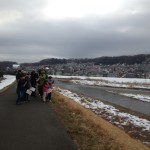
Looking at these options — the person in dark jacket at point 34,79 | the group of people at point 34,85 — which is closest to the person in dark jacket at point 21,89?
the group of people at point 34,85

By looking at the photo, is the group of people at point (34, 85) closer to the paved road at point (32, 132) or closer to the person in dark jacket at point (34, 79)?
the person in dark jacket at point (34, 79)

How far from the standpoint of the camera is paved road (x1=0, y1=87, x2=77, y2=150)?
9040 millimetres

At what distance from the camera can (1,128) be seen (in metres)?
11.3

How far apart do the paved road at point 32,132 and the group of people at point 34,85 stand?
447cm

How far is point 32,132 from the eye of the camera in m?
10.8

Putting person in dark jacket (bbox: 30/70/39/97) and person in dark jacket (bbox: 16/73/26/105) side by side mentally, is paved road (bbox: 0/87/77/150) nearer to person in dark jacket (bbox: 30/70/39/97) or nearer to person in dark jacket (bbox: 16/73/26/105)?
person in dark jacket (bbox: 16/73/26/105)

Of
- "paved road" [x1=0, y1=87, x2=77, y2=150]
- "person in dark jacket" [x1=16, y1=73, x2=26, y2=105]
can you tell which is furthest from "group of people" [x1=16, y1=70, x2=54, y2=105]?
"paved road" [x1=0, y1=87, x2=77, y2=150]

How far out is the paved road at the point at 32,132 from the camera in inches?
356

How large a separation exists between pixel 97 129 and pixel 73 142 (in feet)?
10.2

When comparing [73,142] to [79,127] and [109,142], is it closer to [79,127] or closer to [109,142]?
[109,142]

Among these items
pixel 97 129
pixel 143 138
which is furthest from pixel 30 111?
pixel 143 138

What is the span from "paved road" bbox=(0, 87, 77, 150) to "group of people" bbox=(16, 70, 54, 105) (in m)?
4.47

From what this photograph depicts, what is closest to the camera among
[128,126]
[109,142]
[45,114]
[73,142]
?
[73,142]

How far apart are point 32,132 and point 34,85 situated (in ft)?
40.8
